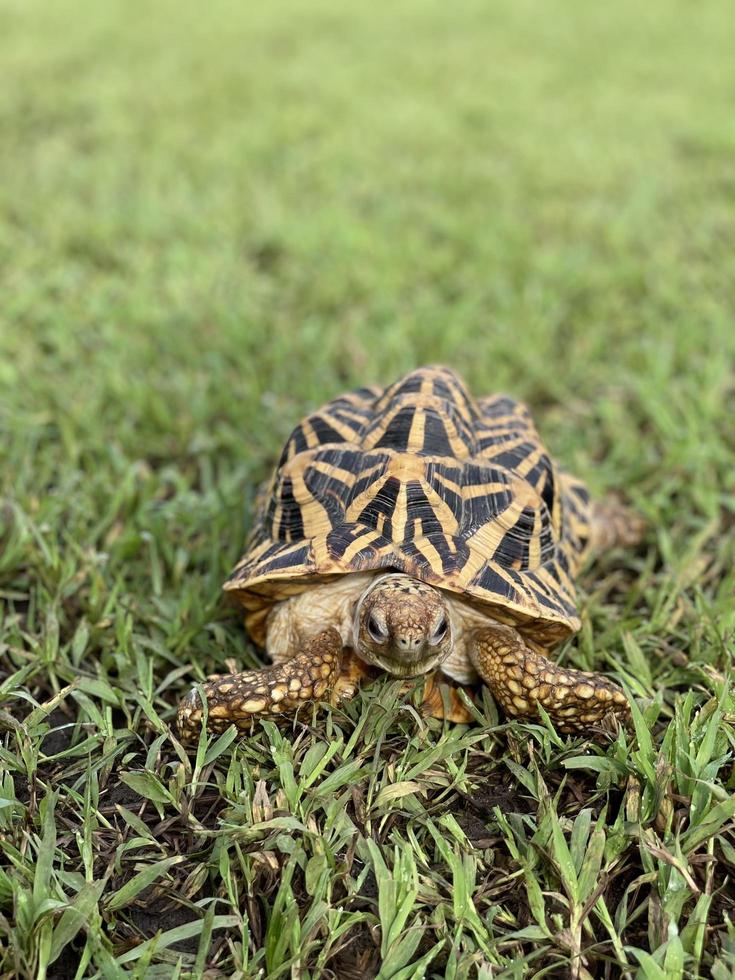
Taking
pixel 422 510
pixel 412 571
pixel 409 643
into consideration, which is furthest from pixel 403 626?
pixel 422 510

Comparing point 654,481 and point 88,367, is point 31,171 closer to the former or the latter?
point 88,367

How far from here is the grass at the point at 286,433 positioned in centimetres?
169

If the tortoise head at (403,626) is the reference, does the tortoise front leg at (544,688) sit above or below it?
below

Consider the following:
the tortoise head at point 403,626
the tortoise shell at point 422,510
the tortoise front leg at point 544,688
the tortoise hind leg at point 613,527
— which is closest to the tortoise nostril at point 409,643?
the tortoise head at point 403,626

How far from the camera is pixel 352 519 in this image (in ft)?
6.96

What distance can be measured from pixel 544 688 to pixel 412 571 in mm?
410

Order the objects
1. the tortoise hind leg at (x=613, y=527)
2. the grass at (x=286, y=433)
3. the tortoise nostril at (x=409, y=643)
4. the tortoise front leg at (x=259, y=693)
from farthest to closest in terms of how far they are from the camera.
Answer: the tortoise hind leg at (x=613, y=527), the tortoise front leg at (x=259, y=693), the tortoise nostril at (x=409, y=643), the grass at (x=286, y=433)

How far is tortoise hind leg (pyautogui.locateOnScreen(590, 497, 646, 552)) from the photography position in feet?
8.91

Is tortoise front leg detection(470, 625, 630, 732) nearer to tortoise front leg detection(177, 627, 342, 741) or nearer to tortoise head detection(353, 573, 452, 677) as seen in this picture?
tortoise head detection(353, 573, 452, 677)

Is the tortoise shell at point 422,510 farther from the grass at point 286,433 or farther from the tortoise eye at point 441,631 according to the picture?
the grass at point 286,433

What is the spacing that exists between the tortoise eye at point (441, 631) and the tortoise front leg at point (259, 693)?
0.28 meters

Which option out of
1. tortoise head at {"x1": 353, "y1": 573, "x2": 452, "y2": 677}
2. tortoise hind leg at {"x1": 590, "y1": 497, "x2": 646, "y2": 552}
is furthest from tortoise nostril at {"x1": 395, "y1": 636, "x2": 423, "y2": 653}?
tortoise hind leg at {"x1": 590, "y1": 497, "x2": 646, "y2": 552}

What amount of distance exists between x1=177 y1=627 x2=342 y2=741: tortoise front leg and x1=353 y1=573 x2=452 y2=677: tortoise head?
0.12 metres

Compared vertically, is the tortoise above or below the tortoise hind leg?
above
